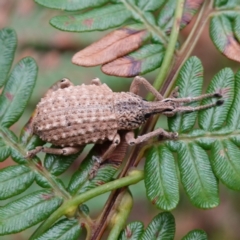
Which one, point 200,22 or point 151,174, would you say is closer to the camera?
point 151,174

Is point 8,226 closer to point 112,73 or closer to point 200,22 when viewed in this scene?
point 112,73

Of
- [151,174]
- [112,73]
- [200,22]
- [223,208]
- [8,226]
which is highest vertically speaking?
[200,22]

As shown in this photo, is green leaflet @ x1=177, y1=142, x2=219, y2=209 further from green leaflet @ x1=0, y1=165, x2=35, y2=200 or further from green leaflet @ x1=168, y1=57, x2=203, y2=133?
green leaflet @ x1=0, y1=165, x2=35, y2=200

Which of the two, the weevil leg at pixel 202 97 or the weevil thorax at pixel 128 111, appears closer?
the weevil leg at pixel 202 97

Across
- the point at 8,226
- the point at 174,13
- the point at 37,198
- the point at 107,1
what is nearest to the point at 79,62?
the point at 107,1

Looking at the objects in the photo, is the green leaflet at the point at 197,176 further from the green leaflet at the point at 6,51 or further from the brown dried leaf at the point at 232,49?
Result: the green leaflet at the point at 6,51

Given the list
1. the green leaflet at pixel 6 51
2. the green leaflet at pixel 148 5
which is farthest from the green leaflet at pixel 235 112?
the green leaflet at pixel 6 51

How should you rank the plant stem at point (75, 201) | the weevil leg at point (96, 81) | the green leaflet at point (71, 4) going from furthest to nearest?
the weevil leg at point (96, 81), the green leaflet at point (71, 4), the plant stem at point (75, 201)
